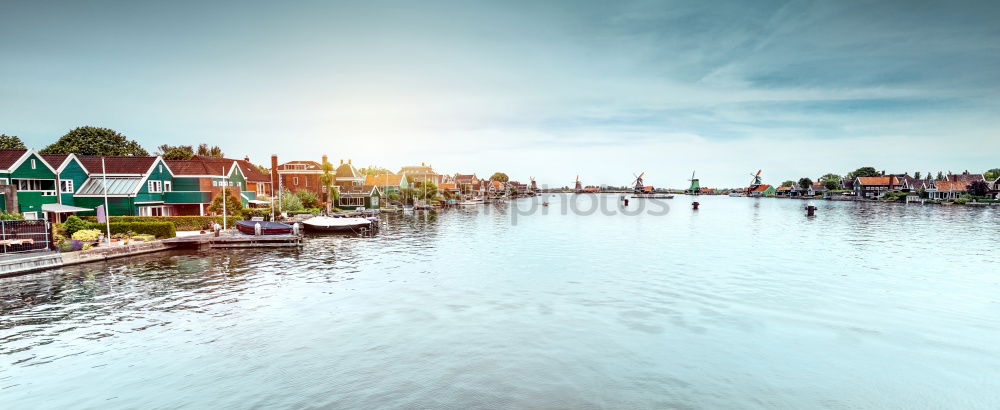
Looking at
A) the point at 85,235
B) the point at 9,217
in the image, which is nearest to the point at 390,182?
the point at 85,235

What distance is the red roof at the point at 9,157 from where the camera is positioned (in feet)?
166

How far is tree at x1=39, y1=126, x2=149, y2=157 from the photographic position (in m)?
94.5

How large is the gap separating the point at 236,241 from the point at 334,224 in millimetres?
19024

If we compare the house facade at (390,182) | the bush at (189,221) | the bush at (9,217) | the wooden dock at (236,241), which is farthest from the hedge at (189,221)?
the house facade at (390,182)

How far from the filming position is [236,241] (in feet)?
181

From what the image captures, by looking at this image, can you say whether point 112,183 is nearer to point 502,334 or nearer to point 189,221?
point 189,221

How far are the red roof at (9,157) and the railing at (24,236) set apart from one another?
51.6ft

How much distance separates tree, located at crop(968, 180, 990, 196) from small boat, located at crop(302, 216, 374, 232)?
22014 centimetres

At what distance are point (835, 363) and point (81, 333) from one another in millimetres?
→ 36478

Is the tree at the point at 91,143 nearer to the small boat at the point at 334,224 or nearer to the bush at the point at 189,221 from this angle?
the bush at the point at 189,221

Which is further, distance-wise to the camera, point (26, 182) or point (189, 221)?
point (189, 221)

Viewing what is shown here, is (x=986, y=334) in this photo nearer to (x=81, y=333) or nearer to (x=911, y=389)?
(x=911, y=389)

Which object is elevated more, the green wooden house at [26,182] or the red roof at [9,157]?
the red roof at [9,157]

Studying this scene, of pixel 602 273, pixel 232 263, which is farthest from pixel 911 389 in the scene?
pixel 232 263
